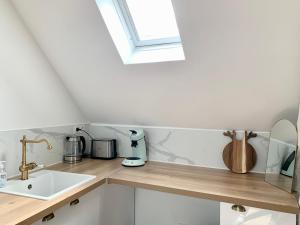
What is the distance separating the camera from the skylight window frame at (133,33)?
64.4 inches

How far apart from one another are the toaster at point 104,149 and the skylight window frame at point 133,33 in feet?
2.97

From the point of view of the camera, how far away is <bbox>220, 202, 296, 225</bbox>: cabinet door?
127 centimetres

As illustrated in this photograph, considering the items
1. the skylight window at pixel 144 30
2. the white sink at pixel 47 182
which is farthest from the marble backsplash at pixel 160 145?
the skylight window at pixel 144 30

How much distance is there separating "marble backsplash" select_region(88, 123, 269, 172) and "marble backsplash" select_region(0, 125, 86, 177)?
0.50 meters

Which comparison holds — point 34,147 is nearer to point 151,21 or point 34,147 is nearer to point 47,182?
point 47,182

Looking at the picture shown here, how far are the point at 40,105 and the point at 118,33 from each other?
2.59 ft

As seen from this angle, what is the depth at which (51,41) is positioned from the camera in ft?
5.76

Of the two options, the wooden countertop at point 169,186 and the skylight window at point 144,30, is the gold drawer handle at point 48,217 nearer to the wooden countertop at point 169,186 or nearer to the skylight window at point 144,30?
the wooden countertop at point 169,186

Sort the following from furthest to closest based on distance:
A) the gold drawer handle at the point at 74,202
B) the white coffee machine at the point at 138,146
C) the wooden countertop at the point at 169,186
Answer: the white coffee machine at the point at 138,146 < the gold drawer handle at the point at 74,202 < the wooden countertop at the point at 169,186

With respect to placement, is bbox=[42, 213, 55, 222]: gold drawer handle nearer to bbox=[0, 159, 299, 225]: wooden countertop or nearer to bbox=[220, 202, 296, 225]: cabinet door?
bbox=[0, 159, 299, 225]: wooden countertop

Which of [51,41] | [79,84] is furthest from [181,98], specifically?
[51,41]

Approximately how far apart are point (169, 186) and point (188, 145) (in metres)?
0.56

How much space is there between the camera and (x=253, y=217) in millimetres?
1323

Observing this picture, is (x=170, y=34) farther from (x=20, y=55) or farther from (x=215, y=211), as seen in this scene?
(x=215, y=211)
